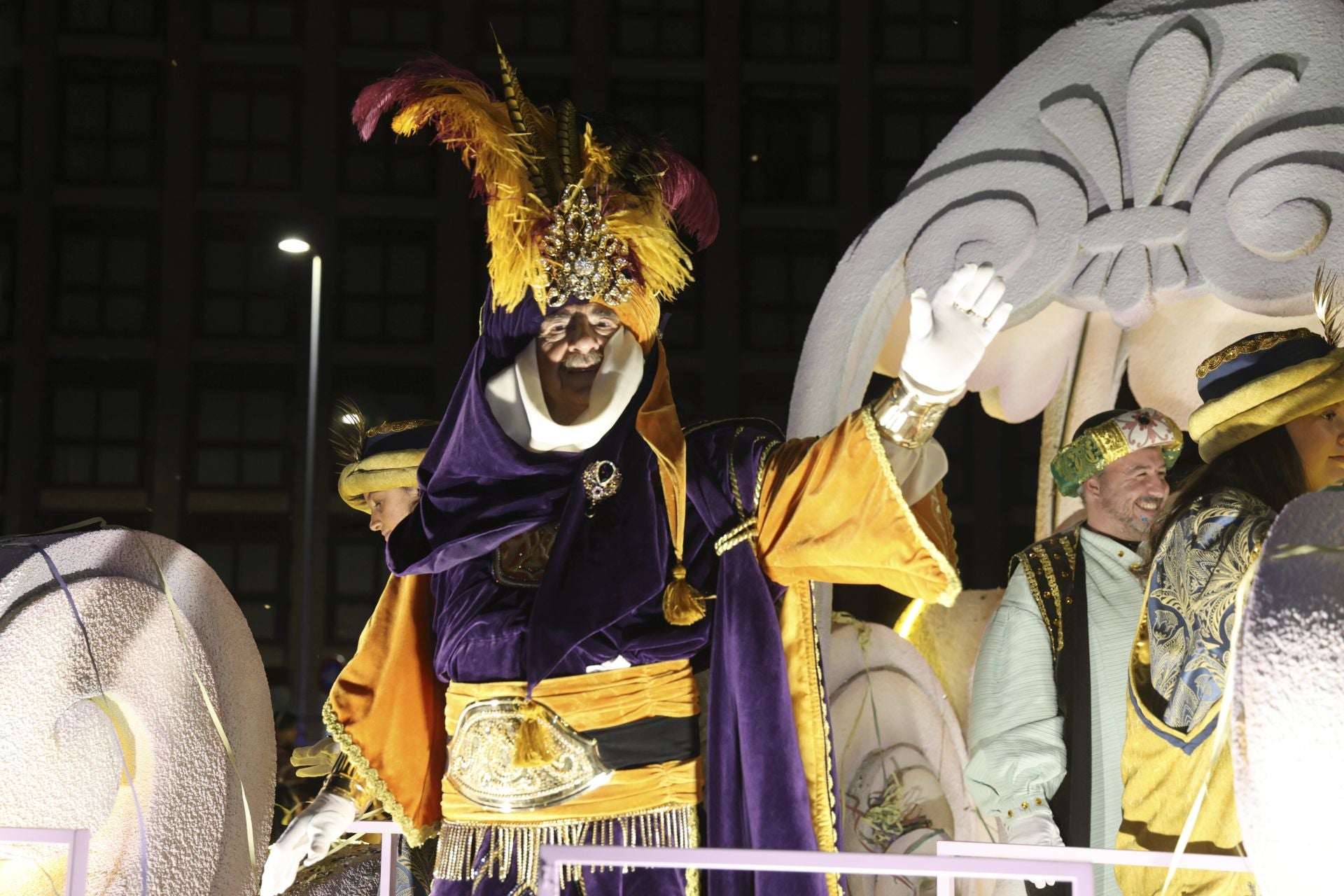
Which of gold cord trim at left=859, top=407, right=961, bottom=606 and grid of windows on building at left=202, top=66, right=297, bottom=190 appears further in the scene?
grid of windows on building at left=202, top=66, right=297, bottom=190

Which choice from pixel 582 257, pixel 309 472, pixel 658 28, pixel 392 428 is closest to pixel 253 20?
pixel 658 28

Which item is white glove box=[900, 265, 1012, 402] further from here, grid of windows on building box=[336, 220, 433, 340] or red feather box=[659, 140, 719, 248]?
grid of windows on building box=[336, 220, 433, 340]

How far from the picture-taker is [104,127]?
43.5ft

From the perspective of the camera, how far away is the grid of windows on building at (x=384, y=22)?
12.6 metres

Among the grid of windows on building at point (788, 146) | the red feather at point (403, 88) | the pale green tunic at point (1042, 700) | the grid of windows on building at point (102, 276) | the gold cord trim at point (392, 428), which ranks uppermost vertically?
the grid of windows on building at point (788, 146)

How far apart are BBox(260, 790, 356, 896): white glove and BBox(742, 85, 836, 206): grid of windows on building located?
1022 centimetres

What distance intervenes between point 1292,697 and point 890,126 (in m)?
11.4

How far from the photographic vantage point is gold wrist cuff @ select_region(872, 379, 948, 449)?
2.37m

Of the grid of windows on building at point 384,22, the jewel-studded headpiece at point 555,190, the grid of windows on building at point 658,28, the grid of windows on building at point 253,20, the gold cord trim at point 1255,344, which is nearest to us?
the jewel-studded headpiece at point 555,190

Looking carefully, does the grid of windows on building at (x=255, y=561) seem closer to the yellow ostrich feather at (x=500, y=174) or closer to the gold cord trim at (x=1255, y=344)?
the yellow ostrich feather at (x=500, y=174)

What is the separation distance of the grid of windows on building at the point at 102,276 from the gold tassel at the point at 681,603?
1160 cm

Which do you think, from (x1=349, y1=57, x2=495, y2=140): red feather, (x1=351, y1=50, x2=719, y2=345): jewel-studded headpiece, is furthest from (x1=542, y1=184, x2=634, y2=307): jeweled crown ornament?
(x1=349, y1=57, x2=495, y2=140): red feather

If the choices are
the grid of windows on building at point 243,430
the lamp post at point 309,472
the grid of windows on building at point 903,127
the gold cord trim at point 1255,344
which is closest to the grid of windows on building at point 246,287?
the lamp post at point 309,472

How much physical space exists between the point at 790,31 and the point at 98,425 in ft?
22.0
